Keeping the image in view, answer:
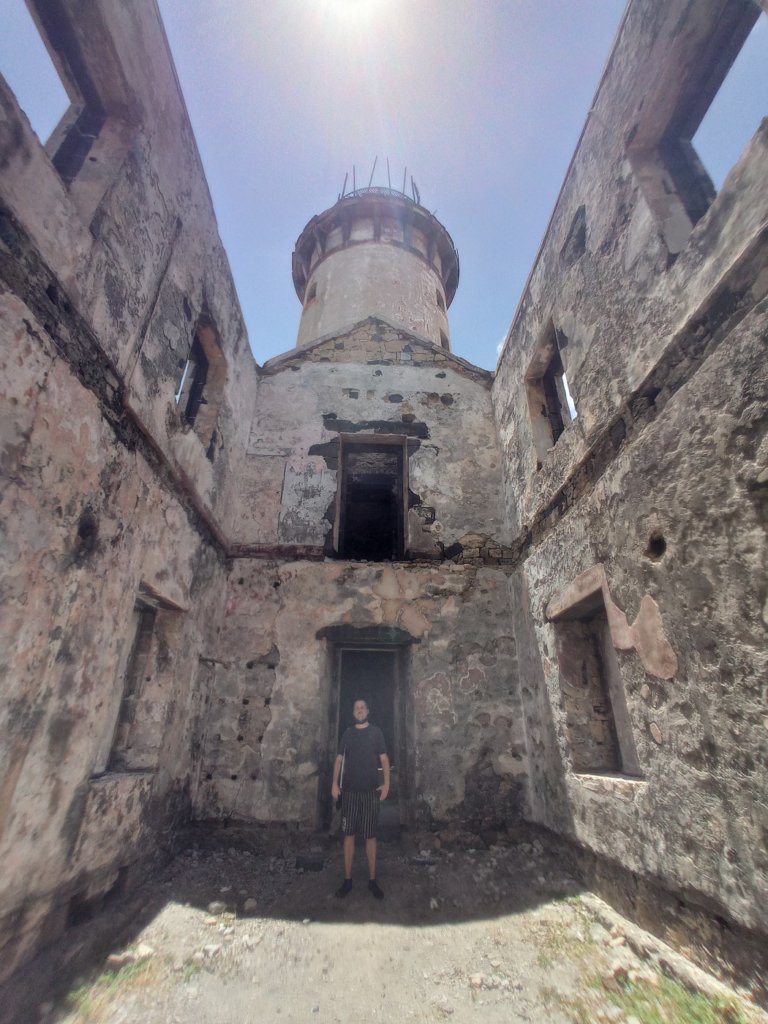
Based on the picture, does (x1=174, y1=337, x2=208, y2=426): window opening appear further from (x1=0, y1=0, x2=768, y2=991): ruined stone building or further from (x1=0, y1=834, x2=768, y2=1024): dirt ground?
(x1=0, y1=834, x2=768, y2=1024): dirt ground

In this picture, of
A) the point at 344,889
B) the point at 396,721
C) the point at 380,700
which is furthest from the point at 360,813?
the point at 380,700

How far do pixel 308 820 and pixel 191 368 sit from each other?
5.05 m

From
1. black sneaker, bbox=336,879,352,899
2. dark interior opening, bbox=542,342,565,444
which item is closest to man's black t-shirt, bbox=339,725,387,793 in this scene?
black sneaker, bbox=336,879,352,899

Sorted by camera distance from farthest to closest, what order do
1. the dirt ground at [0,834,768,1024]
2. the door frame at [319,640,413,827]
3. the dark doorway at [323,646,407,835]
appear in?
the dark doorway at [323,646,407,835] → the door frame at [319,640,413,827] → the dirt ground at [0,834,768,1024]

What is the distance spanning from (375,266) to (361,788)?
10529 mm

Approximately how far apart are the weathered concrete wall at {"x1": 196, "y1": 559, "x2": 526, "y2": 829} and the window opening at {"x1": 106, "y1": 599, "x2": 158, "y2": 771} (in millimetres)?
1105

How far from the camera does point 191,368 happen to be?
5.58m

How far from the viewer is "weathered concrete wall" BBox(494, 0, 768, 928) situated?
2311 mm

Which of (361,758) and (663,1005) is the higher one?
(361,758)

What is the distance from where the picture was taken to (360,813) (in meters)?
3.85

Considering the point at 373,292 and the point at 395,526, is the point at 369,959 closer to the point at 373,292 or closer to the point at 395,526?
the point at 395,526

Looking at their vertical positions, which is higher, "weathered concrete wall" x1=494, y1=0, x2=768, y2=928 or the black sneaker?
"weathered concrete wall" x1=494, y1=0, x2=768, y2=928

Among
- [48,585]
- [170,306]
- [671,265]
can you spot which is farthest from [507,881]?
[170,306]

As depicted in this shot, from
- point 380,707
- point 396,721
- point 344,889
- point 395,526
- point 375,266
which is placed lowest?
point 344,889
